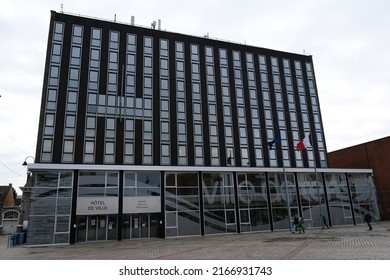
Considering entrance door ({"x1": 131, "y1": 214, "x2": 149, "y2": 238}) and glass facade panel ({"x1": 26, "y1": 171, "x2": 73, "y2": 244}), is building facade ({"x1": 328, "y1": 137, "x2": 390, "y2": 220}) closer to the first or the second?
entrance door ({"x1": 131, "y1": 214, "x2": 149, "y2": 238})

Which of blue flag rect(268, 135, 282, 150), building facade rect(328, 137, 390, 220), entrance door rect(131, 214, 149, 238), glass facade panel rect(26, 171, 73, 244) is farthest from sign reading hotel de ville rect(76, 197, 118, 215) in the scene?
building facade rect(328, 137, 390, 220)

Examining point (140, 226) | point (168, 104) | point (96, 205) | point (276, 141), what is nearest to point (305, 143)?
point (276, 141)

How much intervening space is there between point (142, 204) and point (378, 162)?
106 ft

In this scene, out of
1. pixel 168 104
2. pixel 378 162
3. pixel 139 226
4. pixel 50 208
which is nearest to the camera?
pixel 50 208

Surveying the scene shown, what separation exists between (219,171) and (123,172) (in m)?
9.68

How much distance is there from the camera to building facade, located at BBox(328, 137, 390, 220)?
127ft

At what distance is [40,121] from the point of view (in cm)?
2997

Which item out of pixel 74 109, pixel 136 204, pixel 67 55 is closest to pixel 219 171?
pixel 136 204

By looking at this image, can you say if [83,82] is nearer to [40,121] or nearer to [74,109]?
[74,109]

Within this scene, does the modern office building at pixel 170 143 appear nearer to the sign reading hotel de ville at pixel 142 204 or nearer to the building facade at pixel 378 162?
the sign reading hotel de ville at pixel 142 204

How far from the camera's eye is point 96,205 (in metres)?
26.3

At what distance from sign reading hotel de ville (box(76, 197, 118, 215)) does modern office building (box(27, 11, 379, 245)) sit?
0.29 feet

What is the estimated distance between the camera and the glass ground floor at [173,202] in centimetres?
2534

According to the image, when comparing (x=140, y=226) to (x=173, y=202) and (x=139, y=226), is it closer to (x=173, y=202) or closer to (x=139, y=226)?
(x=139, y=226)
